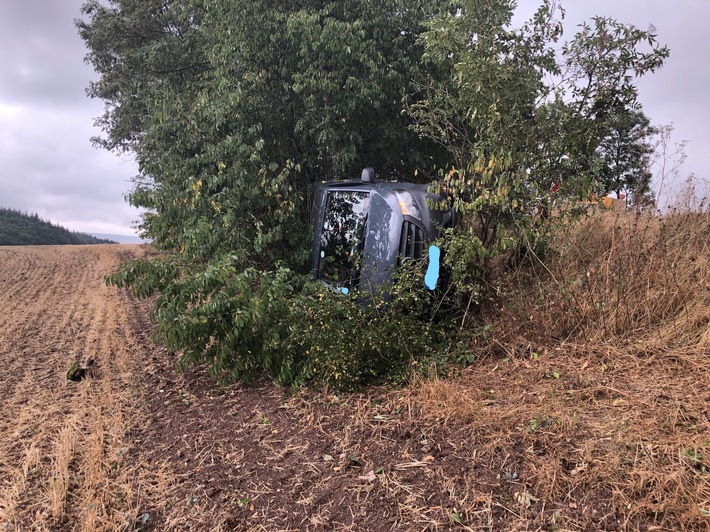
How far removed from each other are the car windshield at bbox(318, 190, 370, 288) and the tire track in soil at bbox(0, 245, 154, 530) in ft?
7.98

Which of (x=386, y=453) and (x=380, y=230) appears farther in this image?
(x=380, y=230)

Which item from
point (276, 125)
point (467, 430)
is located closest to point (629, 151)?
point (467, 430)

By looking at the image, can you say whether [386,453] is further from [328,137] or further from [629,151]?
[328,137]

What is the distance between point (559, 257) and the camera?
4.70 m

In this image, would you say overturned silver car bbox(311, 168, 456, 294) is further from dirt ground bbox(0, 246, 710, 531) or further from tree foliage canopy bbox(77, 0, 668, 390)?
dirt ground bbox(0, 246, 710, 531)

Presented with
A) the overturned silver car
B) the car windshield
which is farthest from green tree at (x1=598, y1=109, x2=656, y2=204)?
the car windshield

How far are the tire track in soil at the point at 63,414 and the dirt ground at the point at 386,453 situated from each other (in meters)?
0.02

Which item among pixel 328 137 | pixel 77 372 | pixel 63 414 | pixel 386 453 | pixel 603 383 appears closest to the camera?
pixel 386 453

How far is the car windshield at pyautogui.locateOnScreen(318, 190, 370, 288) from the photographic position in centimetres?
497

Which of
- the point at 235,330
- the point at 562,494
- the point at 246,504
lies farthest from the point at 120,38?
the point at 562,494

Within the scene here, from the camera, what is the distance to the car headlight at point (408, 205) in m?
4.61

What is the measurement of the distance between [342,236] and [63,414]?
3151 mm

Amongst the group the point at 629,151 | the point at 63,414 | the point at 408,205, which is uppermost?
the point at 629,151

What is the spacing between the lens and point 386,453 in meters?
3.04
